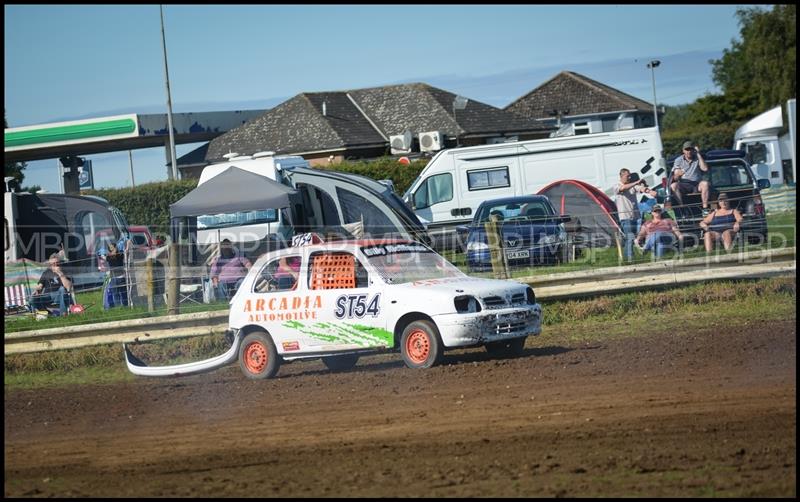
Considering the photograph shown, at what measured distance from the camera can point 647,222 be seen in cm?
1653

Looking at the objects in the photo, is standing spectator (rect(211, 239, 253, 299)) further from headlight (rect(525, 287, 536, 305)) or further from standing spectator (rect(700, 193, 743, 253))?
standing spectator (rect(700, 193, 743, 253))

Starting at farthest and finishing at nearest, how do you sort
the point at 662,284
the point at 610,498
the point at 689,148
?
the point at 689,148
the point at 662,284
the point at 610,498

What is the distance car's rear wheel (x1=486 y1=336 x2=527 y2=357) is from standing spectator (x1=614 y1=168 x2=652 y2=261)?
12.0 ft

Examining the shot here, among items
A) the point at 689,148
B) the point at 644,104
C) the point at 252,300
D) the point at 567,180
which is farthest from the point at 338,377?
the point at 644,104

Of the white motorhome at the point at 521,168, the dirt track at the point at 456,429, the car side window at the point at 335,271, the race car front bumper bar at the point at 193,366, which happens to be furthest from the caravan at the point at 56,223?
the car side window at the point at 335,271

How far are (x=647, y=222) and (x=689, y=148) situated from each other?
3.35 meters

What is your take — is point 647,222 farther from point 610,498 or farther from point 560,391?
point 610,498

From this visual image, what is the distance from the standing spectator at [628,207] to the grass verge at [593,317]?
0.90m

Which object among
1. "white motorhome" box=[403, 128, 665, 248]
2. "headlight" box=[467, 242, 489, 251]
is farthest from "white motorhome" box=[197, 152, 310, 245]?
"headlight" box=[467, 242, 489, 251]

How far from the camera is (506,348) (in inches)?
520

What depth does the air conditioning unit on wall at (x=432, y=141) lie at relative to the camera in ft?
114

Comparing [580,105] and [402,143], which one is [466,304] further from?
[580,105]

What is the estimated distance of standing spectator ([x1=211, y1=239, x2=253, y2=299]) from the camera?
1653 cm

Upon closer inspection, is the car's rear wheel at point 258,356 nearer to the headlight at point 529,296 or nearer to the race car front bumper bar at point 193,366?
the race car front bumper bar at point 193,366
